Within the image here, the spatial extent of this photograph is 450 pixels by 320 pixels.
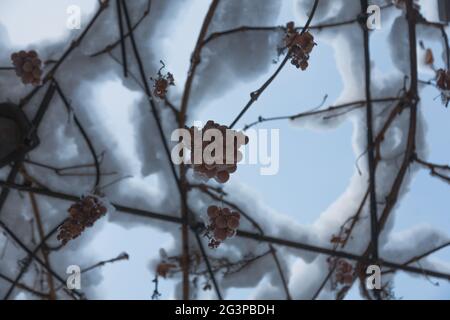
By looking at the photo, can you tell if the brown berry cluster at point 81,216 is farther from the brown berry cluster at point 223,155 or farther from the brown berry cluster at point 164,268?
the brown berry cluster at point 223,155

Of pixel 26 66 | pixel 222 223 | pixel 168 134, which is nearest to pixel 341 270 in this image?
pixel 222 223

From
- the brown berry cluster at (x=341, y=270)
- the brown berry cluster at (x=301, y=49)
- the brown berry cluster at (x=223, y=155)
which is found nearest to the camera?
the brown berry cluster at (x=223, y=155)

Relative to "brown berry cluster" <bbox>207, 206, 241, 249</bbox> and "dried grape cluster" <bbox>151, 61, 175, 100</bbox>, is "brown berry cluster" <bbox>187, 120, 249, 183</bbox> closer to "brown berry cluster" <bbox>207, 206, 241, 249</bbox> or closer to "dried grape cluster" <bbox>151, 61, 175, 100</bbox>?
"brown berry cluster" <bbox>207, 206, 241, 249</bbox>

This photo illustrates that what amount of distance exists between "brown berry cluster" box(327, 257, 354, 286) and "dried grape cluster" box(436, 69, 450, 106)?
414 mm

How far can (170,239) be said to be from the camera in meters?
1.14

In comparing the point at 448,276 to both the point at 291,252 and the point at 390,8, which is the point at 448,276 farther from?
the point at 390,8

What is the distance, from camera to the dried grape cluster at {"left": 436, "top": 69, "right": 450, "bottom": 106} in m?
1.04

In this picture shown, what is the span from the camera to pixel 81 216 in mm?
1009

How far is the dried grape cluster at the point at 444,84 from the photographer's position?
3.40 feet

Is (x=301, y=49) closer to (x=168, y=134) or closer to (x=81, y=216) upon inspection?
(x=168, y=134)

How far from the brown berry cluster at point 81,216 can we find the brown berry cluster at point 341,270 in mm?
527

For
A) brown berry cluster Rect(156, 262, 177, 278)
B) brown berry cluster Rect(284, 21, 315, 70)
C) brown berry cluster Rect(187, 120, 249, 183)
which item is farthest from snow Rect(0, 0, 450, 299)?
brown berry cluster Rect(187, 120, 249, 183)

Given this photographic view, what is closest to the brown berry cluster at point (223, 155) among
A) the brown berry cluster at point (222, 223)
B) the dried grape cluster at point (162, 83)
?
the brown berry cluster at point (222, 223)
